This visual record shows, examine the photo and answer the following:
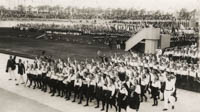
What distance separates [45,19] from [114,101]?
3723 centimetres

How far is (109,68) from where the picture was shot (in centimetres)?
1273

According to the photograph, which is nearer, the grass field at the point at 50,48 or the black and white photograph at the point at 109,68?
the black and white photograph at the point at 109,68

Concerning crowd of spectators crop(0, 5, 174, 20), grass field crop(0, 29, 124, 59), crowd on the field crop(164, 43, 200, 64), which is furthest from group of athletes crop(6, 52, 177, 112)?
crowd of spectators crop(0, 5, 174, 20)

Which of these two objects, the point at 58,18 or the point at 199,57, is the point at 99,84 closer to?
the point at 199,57

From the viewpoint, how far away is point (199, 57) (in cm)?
1609

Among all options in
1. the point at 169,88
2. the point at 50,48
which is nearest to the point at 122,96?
the point at 169,88

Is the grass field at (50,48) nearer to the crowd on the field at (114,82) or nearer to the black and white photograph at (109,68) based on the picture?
the black and white photograph at (109,68)

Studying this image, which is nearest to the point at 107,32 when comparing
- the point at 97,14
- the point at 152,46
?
the point at 152,46

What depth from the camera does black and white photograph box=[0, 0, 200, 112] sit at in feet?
36.1

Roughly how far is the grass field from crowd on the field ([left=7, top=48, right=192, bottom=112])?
7.76m

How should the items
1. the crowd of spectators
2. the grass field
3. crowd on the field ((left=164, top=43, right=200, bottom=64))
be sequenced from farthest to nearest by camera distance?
the crowd of spectators → the grass field → crowd on the field ((left=164, top=43, right=200, bottom=64))

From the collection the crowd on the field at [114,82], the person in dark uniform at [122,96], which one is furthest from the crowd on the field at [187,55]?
the person in dark uniform at [122,96]

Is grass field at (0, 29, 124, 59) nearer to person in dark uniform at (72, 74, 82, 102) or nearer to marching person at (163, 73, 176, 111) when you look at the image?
person in dark uniform at (72, 74, 82, 102)

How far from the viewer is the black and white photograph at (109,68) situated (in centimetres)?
1099
